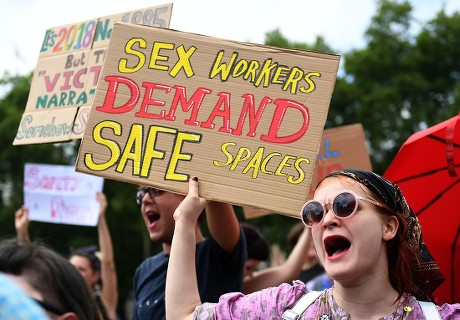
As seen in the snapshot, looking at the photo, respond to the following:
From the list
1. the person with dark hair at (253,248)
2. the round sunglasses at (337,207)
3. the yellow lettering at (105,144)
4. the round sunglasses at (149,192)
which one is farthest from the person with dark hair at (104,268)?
the round sunglasses at (337,207)

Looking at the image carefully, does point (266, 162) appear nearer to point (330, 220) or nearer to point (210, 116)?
point (210, 116)

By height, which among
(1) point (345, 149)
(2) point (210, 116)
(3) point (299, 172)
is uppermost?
(1) point (345, 149)

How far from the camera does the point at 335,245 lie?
231 cm

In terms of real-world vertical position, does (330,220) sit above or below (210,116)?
below

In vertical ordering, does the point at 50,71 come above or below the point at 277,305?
above

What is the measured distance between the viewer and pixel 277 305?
2.33 m

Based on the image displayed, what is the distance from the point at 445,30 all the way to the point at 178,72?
23110 mm

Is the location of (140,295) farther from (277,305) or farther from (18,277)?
(18,277)

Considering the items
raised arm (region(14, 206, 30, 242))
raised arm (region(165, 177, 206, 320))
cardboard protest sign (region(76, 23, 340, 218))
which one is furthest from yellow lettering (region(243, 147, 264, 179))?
raised arm (region(14, 206, 30, 242))

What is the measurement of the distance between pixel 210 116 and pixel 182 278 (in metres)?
0.67

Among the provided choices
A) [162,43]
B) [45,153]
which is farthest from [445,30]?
[162,43]

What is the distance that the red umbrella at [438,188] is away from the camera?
304cm

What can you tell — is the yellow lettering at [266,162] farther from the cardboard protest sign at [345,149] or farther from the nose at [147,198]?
the cardboard protest sign at [345,149]

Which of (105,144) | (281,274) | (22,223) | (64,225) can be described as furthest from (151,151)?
(64,225)
